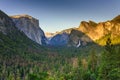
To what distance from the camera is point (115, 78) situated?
5759 centimetres

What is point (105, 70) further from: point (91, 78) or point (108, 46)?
point (91, 78)

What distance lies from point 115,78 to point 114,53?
17.7ft

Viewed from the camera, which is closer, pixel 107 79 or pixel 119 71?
pixel 119 71

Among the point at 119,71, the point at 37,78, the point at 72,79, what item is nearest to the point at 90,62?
the point at 72,79

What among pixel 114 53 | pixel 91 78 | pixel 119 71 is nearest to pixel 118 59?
pixel 114 53

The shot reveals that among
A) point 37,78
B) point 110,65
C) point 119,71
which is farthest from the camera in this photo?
point 37,78

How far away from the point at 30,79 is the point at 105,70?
17793 mm

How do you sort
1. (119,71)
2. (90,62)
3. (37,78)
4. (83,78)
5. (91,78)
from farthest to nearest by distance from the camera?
1. (90,62)
2. (83,78)
3. (91,78)
4. (37,78)
5. (119,71)

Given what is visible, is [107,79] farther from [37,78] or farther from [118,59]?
[37,78]

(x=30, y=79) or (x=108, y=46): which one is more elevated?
(x=108, y=46)

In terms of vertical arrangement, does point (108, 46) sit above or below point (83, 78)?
above

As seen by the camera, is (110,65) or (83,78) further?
(83,78)

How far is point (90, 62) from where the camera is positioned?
177m

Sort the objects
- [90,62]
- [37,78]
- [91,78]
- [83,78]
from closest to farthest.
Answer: [37,78] < [91,78] < [83,78] < [90,62]
